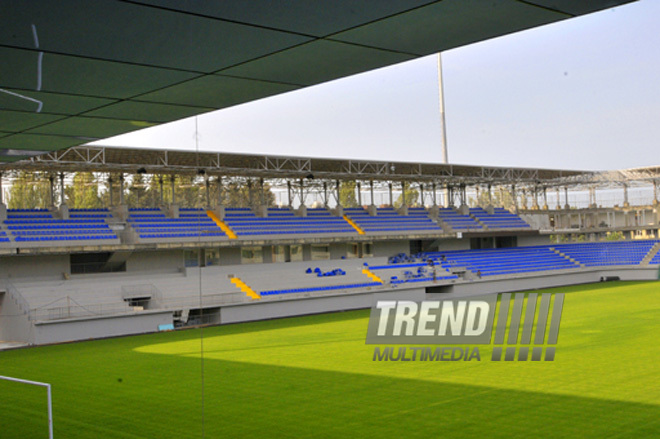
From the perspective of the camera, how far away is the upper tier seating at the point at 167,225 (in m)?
31.2

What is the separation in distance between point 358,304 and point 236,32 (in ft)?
100

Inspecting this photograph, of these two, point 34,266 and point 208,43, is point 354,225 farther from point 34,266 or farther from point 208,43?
point 208,43

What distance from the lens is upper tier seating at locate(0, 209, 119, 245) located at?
27.5 meters

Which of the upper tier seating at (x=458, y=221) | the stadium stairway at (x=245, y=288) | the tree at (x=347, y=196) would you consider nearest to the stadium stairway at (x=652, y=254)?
the upper tier seating at (x=458, y=221)

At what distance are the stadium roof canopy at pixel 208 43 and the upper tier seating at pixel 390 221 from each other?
35.3m

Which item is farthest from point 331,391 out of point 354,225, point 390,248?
point 390,248

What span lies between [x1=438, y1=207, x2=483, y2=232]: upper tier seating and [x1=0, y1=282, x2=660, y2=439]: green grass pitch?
2313 cm

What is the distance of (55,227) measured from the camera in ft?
94.8

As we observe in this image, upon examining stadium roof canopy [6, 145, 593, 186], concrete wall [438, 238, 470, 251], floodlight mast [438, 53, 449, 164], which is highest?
floodlight mast [438, 53, 449, 164]

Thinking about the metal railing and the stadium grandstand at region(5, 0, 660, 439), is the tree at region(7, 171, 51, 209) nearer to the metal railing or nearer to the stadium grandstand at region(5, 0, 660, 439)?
the stadium grandstand at region(5, 0, 660, 439)

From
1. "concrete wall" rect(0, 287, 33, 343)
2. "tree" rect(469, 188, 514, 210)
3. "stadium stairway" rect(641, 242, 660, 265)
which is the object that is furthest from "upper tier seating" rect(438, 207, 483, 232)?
"concrete wall" rect(0, 287, 33, 343)

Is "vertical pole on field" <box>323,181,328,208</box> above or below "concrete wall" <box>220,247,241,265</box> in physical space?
above

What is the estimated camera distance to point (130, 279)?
2956 centimetres

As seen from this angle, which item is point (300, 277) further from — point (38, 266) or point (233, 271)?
point (38, 266)
